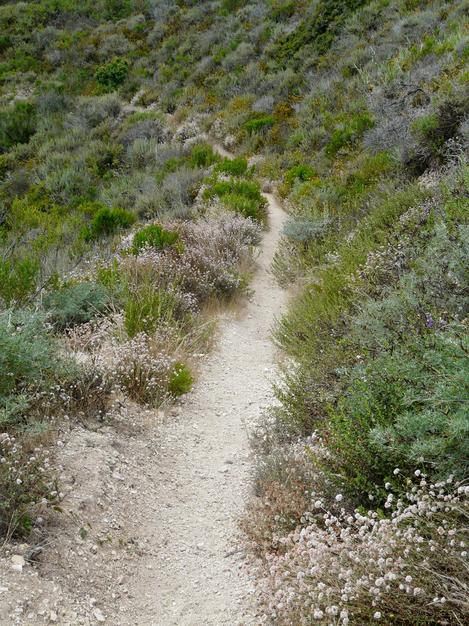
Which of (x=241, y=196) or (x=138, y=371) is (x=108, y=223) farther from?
(x=138, y=371)

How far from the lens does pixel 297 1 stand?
915 inches

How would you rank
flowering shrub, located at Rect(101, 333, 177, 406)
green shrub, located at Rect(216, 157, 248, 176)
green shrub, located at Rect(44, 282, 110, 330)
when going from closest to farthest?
1. flowering shrub, located at Rect(101, 333, 177, 406)
2. green shrub, located at Rect(44, 282, 110, 330)
3. green shrub, located at Rect(216, 157, 248, 176)

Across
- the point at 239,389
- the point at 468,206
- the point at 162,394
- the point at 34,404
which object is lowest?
the point at 239,389

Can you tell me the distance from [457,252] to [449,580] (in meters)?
2.43

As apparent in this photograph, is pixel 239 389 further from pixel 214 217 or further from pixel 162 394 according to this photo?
pixel 214 217

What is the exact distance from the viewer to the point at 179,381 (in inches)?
206

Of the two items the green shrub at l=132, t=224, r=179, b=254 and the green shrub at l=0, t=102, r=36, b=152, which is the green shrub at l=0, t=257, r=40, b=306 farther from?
the green shrub at l=0, t=102, r=36, b=152

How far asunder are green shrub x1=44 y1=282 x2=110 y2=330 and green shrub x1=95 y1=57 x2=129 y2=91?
2095cm

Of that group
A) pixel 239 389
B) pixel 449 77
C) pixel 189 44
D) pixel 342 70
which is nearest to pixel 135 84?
pixel 189 44

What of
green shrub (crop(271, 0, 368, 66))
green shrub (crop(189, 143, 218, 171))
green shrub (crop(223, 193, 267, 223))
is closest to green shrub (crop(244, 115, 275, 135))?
green shrub (crop(189, 143, 218, 171))

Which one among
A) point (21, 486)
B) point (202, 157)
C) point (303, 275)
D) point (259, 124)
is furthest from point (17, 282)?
point (259, 124)

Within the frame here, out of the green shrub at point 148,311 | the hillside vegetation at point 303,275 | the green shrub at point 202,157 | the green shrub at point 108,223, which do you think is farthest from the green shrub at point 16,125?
the green shrub at point 148,311

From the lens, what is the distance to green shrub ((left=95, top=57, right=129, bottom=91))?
82.0 ft

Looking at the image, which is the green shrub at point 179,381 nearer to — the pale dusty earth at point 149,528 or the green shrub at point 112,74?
the pale dusty earth at point 149,528
